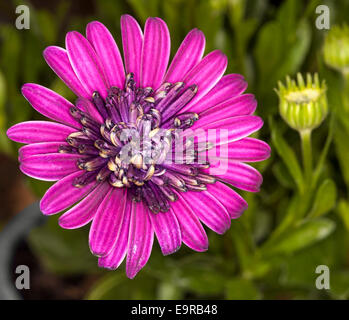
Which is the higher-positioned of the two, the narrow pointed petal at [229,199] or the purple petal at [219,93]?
the purple petal at [219,93]

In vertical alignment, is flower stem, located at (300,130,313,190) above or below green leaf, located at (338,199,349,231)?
above

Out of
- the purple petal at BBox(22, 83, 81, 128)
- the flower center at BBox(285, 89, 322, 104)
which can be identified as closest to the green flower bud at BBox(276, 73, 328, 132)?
the flower center at BBox(285, 89, 322, 104)

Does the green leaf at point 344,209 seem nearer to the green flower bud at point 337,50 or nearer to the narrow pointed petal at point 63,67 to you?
the green flower bud at point 337,50

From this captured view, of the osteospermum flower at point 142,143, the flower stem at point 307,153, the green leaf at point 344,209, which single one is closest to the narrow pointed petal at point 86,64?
the osteospermum flower at point 142,143

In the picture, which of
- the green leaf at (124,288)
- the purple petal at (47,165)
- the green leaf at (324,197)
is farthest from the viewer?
the green leaf at (124,288)

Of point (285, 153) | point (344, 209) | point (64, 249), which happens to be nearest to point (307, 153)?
point (285, 153)

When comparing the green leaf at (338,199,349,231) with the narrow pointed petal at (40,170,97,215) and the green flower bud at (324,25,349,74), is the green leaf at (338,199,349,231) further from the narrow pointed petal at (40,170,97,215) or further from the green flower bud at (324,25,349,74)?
the narrow pointed petal at (40,170,97,215)

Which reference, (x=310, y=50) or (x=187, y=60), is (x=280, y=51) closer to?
(x=310, y=50)
